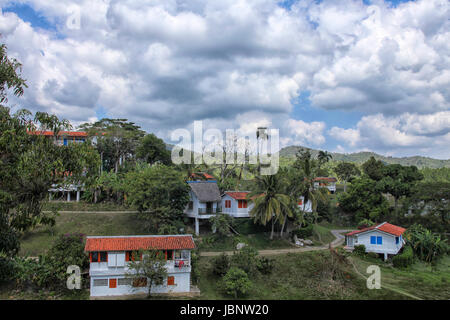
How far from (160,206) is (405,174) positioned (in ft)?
136

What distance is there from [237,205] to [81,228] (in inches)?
700

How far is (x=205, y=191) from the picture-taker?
38906 mm

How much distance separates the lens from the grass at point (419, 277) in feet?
86.8

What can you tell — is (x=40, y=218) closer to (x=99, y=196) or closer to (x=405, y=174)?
(x=99, y=196)

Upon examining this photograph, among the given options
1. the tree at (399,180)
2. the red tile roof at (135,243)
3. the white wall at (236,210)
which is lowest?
the red tile roof at (135,243)

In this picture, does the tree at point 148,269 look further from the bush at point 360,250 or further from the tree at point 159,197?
the bush at point 360,250

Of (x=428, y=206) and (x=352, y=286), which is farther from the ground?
(x=428, y=206)

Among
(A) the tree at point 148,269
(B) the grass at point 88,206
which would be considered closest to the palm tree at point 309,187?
(A) the tree at point 148,269

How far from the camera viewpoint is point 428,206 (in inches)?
1673

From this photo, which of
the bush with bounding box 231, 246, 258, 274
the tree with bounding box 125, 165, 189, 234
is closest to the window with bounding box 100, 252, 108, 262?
the tree with bounding box 125, 165, 189, 234

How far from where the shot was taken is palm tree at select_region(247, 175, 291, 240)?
118 feet

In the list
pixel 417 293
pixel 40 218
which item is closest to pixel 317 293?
pixel 417 293

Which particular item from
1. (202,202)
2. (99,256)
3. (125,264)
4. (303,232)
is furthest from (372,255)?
(99,256)

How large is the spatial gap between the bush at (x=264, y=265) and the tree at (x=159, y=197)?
889 cm
